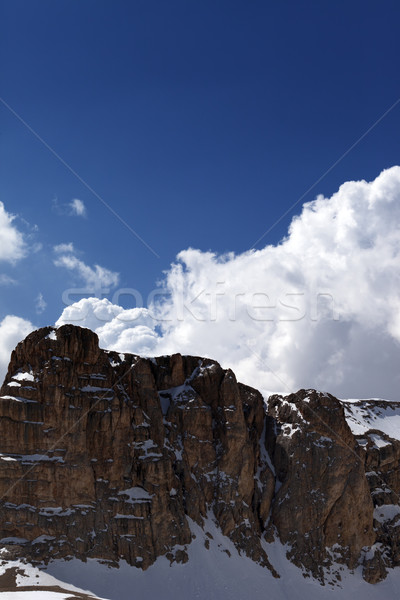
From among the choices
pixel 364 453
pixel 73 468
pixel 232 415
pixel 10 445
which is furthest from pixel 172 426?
pixel 364 453

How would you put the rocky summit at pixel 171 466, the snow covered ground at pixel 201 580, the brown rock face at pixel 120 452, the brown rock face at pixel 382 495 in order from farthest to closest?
the brown rock face at pixel 382 495
the rocky summit at pixel 171 466
the brown rock face at pixel 120 452
the snow covered ground at pixel 201 580

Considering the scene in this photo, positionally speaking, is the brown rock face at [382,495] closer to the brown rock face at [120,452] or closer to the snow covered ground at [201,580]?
the snow covered ground at [201,580]

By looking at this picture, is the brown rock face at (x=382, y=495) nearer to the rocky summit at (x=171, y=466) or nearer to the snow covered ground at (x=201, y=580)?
the rocky summit at (x=171, y=466)

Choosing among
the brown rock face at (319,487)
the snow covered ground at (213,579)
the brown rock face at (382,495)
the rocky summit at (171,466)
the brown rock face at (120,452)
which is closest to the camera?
the snow covered ground at (213,579)

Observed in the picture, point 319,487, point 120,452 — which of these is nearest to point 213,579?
point 120,452

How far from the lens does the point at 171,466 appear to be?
13700cm

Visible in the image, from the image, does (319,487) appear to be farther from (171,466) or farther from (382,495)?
(171,466)

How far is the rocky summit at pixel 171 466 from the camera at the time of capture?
121 metres

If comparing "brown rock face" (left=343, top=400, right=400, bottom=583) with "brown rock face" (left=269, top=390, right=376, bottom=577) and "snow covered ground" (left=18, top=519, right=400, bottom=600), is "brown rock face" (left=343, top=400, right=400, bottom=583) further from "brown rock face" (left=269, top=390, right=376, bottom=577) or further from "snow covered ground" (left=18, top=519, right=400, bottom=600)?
"brown rock face" (left=269, top=390, right=376, bottom=577)

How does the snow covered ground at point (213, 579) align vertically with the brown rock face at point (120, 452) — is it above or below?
below

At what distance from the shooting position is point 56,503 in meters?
121

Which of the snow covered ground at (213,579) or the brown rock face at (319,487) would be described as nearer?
the snow covered ground at (213,579)

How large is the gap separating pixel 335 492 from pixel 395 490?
27987 mm

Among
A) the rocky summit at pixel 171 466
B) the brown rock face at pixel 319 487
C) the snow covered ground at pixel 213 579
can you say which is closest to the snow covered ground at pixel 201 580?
the snow covered ground at pixel 213 579
